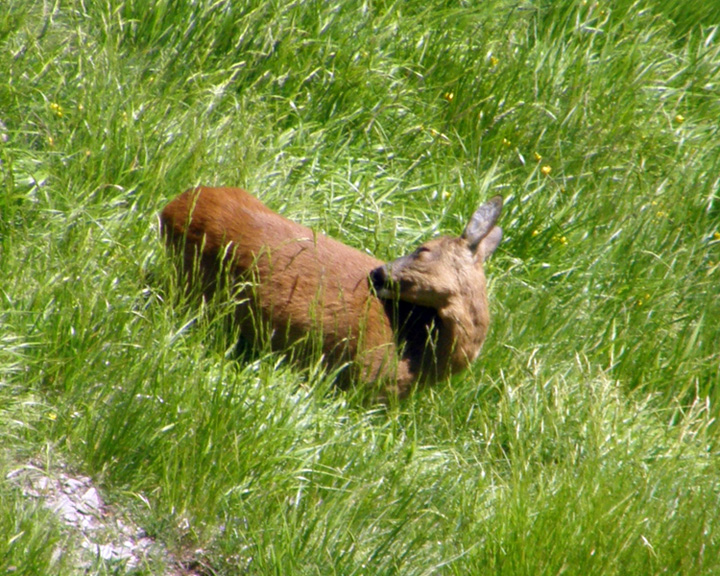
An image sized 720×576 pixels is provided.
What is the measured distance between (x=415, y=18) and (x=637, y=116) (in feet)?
5.27

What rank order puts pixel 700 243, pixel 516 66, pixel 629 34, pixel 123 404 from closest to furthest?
pixel 123 404 → pixel 700 243 → pixel 516 66 → pixel 629 34

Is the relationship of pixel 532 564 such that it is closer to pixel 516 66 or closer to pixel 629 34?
pixel 516 66

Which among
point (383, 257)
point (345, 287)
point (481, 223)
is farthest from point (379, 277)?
point (383, 257)

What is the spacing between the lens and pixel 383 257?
19.4 feet

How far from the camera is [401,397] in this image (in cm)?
509

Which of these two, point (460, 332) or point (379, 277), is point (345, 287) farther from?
point (460, 332)

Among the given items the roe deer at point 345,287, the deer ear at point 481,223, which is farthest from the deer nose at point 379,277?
the deer ear at point 481,223

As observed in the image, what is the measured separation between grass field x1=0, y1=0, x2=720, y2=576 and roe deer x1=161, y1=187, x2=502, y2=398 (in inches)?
6.4

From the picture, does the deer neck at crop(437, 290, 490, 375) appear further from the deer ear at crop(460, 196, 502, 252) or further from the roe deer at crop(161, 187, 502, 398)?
the deer ear at crop(460, 196, 502, 252)

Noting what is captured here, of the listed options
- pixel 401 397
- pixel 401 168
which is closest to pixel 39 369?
pixel 401 397

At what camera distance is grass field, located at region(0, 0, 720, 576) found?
3.79 m

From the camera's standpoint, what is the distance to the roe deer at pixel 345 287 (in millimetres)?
4938

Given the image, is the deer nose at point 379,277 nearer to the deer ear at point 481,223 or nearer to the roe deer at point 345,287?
the roe deer at point 345,287

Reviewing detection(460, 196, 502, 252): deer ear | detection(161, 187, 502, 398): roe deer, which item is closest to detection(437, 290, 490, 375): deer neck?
detection(161, 187, 502, 398): roe deer
